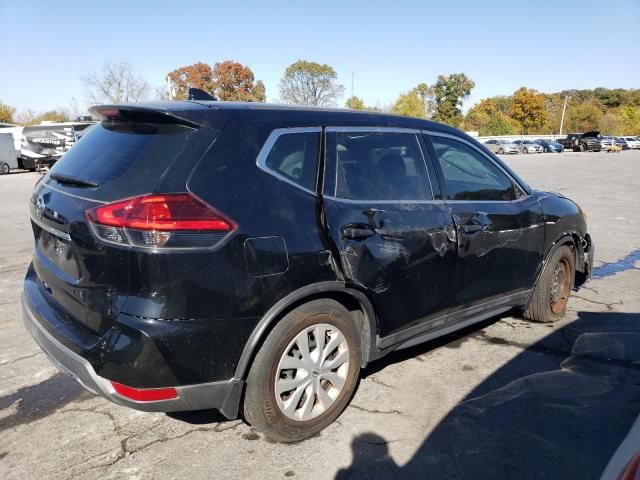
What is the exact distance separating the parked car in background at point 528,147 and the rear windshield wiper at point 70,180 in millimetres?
52505

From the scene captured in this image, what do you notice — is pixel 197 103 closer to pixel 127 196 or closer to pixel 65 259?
pixel 127 196

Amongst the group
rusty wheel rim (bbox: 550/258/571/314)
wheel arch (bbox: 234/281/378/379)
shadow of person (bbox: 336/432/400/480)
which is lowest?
shadow of person (bbox: 336/432/400/480)

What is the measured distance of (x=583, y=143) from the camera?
175 ft

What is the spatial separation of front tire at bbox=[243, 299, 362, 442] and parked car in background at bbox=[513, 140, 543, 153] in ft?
171

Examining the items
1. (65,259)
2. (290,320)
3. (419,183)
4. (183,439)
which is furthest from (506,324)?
(65,259)

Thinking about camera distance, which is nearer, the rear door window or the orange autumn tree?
the rear door window

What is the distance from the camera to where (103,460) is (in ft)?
8.76

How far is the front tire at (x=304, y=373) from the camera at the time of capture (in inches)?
103

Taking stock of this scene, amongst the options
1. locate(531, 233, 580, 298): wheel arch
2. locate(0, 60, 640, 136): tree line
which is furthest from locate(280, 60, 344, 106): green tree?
locate(531, 233, 580, 298): wheel arch

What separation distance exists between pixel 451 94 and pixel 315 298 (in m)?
74.2

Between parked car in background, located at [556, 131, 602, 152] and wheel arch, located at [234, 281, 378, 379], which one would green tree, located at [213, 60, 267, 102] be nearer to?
parked car in background, located at [556, 131, 602, 152]

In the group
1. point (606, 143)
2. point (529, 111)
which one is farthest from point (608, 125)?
point (606, 143)

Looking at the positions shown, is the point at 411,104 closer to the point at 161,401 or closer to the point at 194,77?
the point at 194,77

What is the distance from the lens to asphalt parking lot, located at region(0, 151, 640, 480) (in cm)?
264
